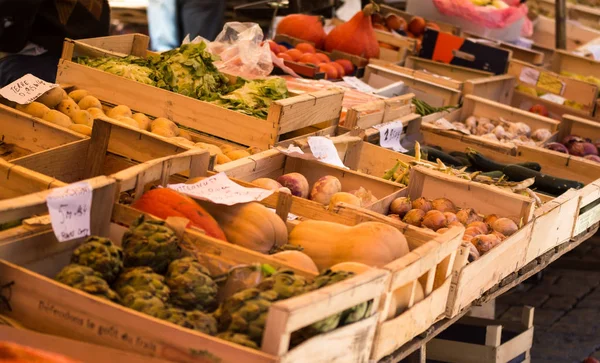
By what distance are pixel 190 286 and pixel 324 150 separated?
159 centimetres

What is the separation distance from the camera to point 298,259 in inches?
90.7

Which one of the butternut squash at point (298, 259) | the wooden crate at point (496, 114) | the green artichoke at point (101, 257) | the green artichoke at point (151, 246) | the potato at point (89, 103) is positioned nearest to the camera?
the green artichoke at point (101, 257)

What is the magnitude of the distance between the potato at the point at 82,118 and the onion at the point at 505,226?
1.60 metres

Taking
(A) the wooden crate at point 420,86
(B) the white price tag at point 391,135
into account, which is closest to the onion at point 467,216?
(B) the white price tag at point 391,135

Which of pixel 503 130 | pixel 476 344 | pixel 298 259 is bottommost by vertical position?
pixel 476 344

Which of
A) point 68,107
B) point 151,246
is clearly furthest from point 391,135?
point 151,246

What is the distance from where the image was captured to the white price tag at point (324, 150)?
3516 mm

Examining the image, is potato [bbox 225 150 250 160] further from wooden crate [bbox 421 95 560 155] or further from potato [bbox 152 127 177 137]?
wooden crate [bbox 421 95 560 155]

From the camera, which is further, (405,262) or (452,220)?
(452,220)

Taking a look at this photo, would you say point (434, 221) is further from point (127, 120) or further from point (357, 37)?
point (357, 37)

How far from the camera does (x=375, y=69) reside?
547 cm

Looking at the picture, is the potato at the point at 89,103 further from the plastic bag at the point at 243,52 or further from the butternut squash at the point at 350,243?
the butternut squash at the point at 350,243

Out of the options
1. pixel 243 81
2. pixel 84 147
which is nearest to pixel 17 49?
pixel 243 81

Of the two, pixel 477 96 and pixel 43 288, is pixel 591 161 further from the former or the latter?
pixel 43 288
